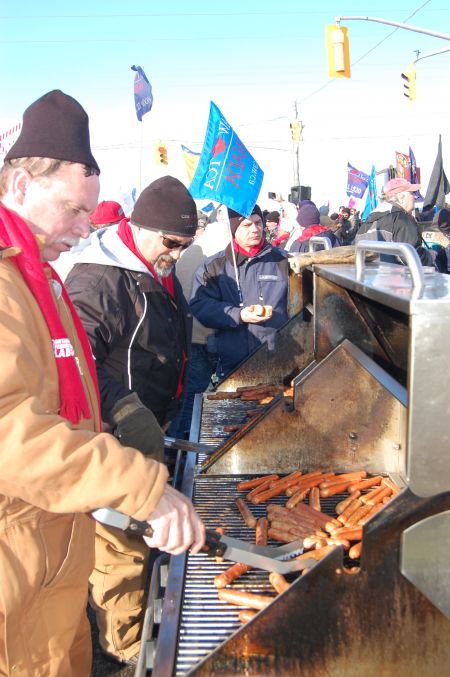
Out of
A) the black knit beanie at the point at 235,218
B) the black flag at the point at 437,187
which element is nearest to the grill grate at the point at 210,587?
the black knit beanie at the point at 235,218

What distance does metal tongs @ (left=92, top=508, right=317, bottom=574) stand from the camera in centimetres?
173

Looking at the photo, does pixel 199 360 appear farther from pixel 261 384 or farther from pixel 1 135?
pixel 1 135

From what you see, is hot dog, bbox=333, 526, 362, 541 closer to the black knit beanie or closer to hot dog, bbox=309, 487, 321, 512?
hot dog, bbox=309, 487, 321, 512

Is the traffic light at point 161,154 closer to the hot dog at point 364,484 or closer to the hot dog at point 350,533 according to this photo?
the hot dog at point 364,484

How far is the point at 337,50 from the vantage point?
Answer: 15.2 meters

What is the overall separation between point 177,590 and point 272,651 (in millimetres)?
581

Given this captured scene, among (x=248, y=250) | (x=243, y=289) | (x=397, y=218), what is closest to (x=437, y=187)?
(x=397, y=218)

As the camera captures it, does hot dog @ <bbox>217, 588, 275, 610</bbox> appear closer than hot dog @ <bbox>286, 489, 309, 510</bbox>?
Yes

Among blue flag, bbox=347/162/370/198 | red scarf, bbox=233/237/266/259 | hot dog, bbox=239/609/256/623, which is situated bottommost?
hot dog, bbox=239/609/256/623

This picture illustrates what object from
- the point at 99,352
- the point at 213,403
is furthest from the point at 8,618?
the point at 213,403

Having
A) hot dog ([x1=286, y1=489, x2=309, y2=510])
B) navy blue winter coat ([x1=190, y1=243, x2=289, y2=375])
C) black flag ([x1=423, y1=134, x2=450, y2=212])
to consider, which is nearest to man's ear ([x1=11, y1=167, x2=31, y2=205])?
hot dog ([x1=286, y1=489, x2=309, y2=510])

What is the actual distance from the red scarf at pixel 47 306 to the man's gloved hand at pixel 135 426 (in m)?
0.87

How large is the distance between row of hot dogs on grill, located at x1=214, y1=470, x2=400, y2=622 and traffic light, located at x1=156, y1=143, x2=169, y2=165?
71.8 feet

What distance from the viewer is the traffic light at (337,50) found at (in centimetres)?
1518
